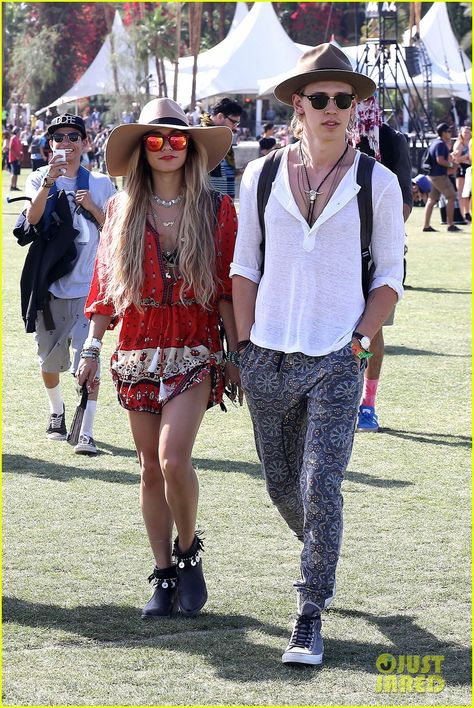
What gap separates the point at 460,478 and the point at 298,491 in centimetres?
267

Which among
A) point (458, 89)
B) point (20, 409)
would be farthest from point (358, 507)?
point (458, 89)

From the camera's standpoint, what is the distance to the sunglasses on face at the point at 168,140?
201 inches

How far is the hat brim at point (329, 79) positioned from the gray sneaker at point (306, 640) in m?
1.97

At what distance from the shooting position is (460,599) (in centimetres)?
533

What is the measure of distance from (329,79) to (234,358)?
116cm

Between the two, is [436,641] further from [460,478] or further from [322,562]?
[460,478]

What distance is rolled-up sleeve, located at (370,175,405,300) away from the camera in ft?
15.3

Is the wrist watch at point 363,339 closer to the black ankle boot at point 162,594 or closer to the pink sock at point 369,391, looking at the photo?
the black ankle boot at point 162,594

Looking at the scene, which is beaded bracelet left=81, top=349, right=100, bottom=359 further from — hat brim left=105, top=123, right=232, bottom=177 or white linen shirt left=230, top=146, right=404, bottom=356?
white linen shirt left=230, top=146, right=404, bottom=356

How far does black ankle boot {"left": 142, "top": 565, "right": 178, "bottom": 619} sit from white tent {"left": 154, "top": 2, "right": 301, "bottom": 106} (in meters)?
41.4

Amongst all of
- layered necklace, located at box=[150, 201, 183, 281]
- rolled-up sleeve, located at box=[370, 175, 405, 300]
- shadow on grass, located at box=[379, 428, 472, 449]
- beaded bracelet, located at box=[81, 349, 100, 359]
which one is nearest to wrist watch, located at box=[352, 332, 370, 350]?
rolled-up sleeve, located at box=[370, 175, 405, 300]

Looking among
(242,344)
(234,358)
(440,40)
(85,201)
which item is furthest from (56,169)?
(440,40)

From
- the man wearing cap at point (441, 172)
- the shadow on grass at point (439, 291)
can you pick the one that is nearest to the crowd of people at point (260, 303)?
the shadow on grass at point (439, 291)

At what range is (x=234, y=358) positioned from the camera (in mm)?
5062
